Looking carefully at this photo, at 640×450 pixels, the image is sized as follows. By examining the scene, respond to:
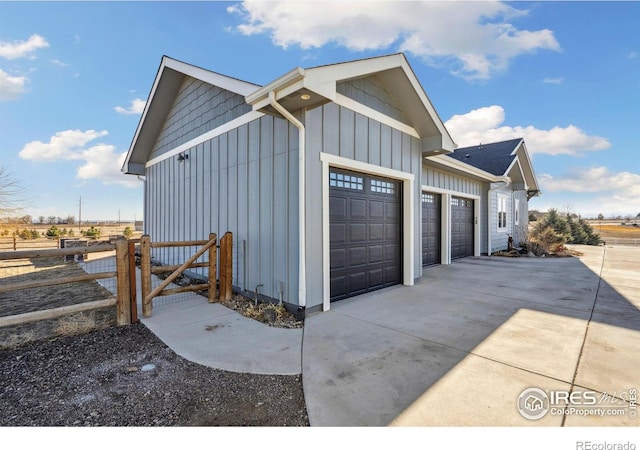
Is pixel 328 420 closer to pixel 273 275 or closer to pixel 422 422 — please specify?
pixel 422 422

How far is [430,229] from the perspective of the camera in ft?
29.4

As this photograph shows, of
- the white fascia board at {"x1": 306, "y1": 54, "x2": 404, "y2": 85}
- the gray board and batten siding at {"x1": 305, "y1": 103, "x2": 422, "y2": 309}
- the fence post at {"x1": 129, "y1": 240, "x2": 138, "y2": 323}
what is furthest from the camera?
the gray board and batten siding at {"x1": 305, "y1": 103, "x2": 422, "y2": 309}

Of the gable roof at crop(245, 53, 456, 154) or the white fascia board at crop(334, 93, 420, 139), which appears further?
the white fascia board at crop(334, 93, 420, 139)

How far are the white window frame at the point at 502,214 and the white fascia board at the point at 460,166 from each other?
1.91m

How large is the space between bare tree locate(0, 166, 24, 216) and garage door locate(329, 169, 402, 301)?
13115 mm

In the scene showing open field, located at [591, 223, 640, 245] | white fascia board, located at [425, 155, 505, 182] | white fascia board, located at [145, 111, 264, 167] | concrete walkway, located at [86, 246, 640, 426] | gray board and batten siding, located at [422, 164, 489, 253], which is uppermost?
white fascia board, located at [145, 111, 264, 167]

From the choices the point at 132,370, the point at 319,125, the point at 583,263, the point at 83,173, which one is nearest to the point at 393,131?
the point at 319,125

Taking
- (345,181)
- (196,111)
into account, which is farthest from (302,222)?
(196,111)

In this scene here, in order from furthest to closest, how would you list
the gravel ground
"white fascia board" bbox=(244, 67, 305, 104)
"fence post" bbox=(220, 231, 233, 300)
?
"fence post" bbox=(220, 231, 233, 300) < "white fascia board" bbox=(244, 67, 305, 104) < the gravel ground

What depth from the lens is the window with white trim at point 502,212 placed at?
494 inches

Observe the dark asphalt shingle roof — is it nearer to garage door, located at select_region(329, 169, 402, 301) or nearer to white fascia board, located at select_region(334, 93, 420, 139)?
white fascia board, located at select_region(334, 93, 420, 139)

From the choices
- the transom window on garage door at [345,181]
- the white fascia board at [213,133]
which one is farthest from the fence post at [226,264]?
the white fascia board at [213,133]

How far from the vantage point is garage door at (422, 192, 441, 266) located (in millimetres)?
8695

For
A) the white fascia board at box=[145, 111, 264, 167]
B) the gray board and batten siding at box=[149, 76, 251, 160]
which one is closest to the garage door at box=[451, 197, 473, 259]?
the white fascia board at box=[145, 111, 264, 167]
